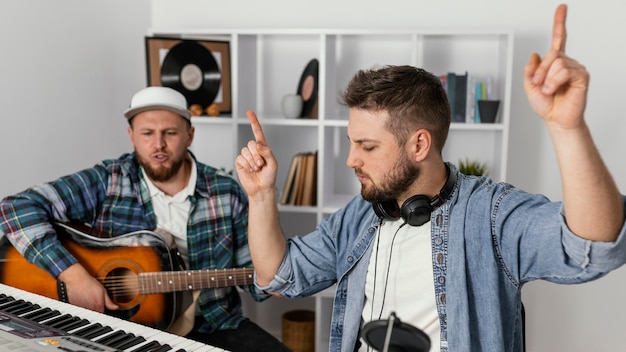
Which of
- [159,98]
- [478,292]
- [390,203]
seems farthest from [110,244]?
[478,292]

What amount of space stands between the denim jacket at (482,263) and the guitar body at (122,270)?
0.70 metres

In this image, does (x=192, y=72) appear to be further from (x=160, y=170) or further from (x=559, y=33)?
(x=559, y=33)

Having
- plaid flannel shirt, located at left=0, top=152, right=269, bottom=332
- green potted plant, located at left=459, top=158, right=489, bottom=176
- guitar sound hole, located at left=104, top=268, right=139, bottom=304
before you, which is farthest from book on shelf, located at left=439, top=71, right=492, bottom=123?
guitar sound hole, located at left=104, top=268, right=139, bottom=304

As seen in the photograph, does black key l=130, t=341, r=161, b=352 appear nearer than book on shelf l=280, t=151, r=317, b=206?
Yes

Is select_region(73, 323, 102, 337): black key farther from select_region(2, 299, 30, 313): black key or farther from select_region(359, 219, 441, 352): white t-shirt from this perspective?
select_region(359, 219, 441, 352): white t-shirt

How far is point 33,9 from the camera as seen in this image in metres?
2.60

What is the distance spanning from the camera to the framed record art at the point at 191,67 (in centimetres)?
300

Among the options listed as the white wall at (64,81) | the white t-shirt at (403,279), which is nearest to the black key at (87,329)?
the white t-shirt at (403,279)

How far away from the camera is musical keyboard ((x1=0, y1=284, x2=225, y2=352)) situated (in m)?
1.34

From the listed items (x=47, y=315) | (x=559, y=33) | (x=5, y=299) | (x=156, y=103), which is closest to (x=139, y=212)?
(x=156, y=103)

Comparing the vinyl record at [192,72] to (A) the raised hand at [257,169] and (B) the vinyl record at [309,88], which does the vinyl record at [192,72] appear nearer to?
(B) the vinyl record at [309,88]

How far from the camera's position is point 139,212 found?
93.5 inches

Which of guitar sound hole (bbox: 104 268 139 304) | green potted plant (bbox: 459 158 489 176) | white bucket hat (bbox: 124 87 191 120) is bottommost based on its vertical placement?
guitar sound hole (bbox: 104 268 139 304)

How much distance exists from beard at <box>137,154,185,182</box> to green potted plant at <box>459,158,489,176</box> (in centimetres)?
135
